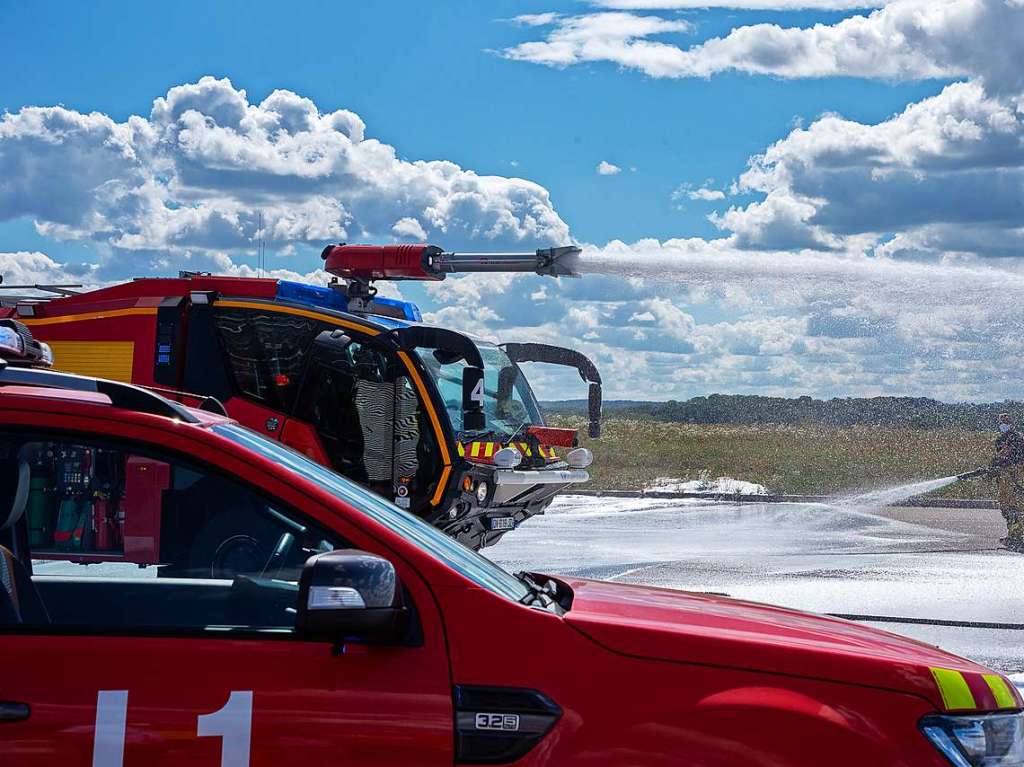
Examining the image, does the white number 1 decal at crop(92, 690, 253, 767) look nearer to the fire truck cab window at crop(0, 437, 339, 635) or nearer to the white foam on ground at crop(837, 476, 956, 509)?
the fire truck cab window at crop(0, 437, 339, 635)

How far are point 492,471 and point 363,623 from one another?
29.4 feet

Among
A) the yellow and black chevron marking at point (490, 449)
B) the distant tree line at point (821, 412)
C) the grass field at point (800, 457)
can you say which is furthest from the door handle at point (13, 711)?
the distant tree line at point (821, 412)

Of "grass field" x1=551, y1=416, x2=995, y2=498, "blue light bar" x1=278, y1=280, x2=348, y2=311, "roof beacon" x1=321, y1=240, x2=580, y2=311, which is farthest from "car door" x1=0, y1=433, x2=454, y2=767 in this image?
"grass field" x1=551, y1=416, x2=995, y2=498

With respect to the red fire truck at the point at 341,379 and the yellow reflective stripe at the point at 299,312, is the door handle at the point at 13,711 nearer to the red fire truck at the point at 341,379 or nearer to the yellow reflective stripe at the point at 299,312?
the red fire truck at the point at 341,379

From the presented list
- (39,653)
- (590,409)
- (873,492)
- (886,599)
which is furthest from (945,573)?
(873,492)

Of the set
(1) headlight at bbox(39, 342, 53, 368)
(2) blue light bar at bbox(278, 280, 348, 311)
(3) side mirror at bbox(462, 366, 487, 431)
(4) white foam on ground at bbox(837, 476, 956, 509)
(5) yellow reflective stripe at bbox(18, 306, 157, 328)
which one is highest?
(2) blue light bar at bbox(278, 280, 348, 311)

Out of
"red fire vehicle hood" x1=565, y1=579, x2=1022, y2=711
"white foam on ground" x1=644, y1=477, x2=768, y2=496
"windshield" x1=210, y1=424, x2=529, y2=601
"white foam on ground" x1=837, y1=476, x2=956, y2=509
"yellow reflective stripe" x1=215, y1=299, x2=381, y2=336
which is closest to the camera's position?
"red fire vehicle hood" x1=565, y1=579, x2=1022, y2=711

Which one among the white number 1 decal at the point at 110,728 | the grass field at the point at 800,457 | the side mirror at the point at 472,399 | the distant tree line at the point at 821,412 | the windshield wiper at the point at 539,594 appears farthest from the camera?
the distant tree line at the point at 821,412

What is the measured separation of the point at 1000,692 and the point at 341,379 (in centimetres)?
868

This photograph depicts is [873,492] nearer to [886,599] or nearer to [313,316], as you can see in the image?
[886,599]

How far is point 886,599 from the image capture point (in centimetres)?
1166

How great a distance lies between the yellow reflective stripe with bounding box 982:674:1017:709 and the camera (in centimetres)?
344

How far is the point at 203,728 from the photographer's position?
9.74 ft

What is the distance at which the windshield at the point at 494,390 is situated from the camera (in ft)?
38.5
